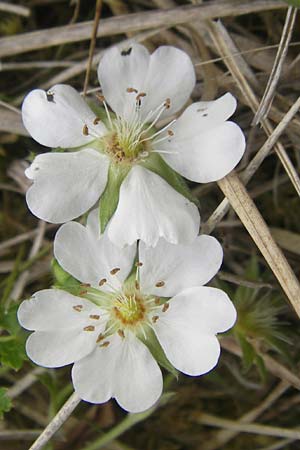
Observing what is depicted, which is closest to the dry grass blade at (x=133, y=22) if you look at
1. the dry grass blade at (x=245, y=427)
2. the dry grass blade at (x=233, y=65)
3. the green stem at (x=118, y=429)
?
the dry grass blade at (x=233, y=65)

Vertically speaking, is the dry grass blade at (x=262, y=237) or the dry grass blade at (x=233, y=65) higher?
the dry grass blade at (x=233, y=65)

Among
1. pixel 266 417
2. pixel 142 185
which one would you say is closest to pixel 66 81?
pixel 142 185

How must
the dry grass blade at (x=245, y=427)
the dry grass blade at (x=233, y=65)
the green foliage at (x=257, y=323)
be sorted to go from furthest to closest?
1. the dry grass blade at (x=245, y=427)
2. the green foliage at (x=257, y=323)
3. the dry grass blade at (x=233, y=65)

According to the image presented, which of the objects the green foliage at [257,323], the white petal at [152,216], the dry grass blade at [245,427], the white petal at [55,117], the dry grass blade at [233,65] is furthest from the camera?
the dry grass blade at [245,427]

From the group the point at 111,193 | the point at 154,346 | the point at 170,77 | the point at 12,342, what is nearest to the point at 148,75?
the point at 170,77

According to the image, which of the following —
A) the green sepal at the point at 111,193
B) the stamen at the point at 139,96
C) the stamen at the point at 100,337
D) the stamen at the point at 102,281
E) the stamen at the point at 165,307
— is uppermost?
the stamen at the point at 139,96

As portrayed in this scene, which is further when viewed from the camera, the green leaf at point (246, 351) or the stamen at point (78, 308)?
the green leaf at point (246, 351)

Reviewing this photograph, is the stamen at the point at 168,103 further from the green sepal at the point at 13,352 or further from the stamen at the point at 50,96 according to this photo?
the green sepal at the point at 13,352

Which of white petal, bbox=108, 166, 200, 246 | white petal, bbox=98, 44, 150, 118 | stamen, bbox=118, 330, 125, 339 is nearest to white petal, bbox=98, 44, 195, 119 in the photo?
white petal, bbox=98, 44, 150, 118
